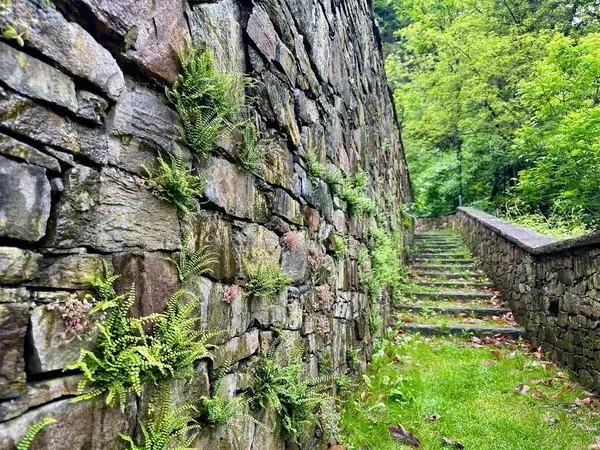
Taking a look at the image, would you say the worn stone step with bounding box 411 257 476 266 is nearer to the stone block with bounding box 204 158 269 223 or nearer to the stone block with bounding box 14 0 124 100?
the stone block with bounding box 204 158 269 223

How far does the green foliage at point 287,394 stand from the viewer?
5.91ft

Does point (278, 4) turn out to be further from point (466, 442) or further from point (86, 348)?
point (466, 442)

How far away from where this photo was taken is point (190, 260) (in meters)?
1.31

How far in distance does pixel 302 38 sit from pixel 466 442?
9.79ft

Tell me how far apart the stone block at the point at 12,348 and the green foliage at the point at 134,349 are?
0.11 meters

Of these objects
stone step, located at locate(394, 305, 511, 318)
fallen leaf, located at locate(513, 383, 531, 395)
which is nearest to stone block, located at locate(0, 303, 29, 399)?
fallen leaf, located at locate(513, 383, 531, 395)

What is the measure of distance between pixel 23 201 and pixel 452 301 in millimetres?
6685

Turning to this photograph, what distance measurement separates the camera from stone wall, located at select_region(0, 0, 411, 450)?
2.69 feet

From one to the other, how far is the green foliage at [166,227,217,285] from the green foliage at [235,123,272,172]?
1.47 ft

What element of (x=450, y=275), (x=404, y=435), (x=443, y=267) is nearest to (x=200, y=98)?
A: (x=404, y=435)

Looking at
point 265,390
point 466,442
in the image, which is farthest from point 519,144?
point 265,390

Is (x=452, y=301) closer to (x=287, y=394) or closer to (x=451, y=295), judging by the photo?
(x=451, y=295)

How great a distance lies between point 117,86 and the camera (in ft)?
3.49

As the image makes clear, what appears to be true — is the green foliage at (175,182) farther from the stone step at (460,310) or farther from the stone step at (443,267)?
the stone step at (443,267)
